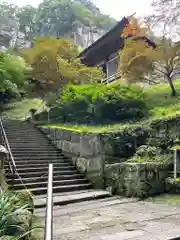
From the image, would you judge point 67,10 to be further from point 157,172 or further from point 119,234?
point 119,234

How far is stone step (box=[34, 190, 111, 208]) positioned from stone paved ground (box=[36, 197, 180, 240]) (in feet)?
0.74

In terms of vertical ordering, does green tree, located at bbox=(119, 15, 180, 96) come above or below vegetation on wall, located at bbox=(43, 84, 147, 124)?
above

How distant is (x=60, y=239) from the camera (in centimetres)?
309

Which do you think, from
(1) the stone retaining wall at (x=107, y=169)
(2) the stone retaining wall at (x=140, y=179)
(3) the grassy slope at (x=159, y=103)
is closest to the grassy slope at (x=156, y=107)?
(3) the grassy slope at (x=159, y=103)

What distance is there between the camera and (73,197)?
560 cm

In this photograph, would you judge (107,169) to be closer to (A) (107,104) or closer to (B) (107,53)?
(A) (107,104)

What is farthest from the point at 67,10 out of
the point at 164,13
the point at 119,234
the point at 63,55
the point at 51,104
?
the point at 119,234

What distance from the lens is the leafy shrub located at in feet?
30.0

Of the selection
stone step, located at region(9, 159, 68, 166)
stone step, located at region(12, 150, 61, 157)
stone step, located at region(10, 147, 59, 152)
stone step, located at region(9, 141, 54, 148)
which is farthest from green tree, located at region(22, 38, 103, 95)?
stone step, located at region(9, 159, 68, 166)

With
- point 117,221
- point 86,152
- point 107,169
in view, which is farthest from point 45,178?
point 117,221

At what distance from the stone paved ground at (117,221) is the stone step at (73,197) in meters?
0.23

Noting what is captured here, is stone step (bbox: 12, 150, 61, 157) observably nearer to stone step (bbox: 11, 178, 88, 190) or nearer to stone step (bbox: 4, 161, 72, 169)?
stone step (bbox: 4, 161, 72, 169)

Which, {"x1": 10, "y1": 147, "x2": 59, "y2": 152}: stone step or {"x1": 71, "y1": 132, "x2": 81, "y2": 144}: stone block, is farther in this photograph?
{"x1": 10, "y1": 147, "x2": 59, "y2": 152}: stone step

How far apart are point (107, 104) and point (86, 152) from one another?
8.45 feet
